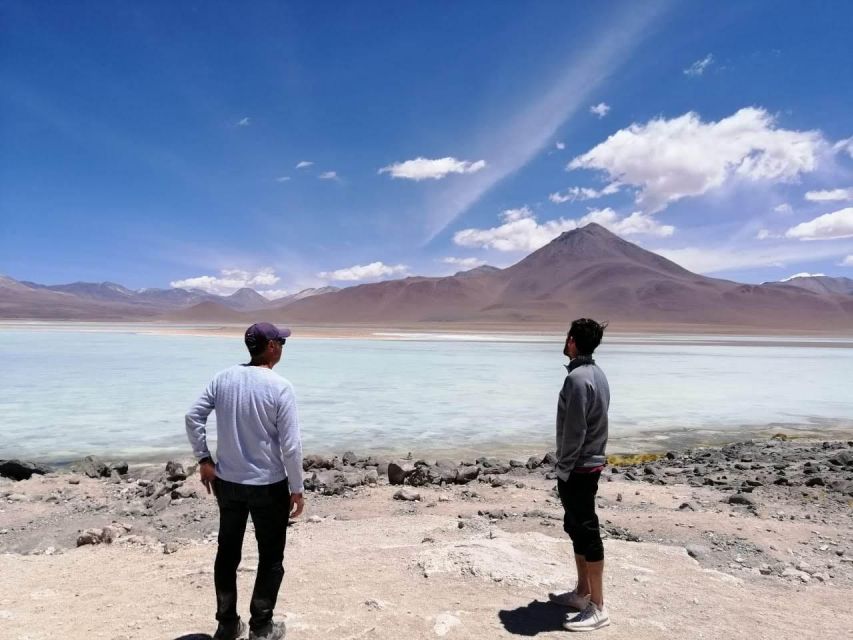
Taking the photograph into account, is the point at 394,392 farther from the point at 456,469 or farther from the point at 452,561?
the point at 452,561

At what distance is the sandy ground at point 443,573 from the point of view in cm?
369

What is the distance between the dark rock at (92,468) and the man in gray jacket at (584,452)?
245 inches

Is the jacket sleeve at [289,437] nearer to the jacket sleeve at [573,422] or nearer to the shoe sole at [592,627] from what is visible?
the jacket sleeve at [573,422]

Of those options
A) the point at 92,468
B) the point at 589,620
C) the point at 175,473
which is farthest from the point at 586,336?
the point at 92,468

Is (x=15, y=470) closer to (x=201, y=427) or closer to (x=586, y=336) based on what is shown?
(x=201, y=427)

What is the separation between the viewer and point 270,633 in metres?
3.38

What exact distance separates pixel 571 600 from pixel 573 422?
3.74ft

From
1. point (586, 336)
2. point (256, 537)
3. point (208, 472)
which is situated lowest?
point (256, 537)

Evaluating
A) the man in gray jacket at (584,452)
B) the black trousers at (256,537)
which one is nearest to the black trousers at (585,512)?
the man in gray jacket at (584,452)

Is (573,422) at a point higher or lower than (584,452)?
higher

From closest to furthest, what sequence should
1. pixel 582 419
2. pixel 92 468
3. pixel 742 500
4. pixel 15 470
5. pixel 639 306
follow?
1. pixel 582 419
2. pixel 742 500
3. pixel 15 470
4. pixel 92 468
5. pixel 639 306

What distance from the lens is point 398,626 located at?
362 cm

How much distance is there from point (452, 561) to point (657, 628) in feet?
4.54

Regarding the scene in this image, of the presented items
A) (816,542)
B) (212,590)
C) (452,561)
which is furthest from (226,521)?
(816,542)
